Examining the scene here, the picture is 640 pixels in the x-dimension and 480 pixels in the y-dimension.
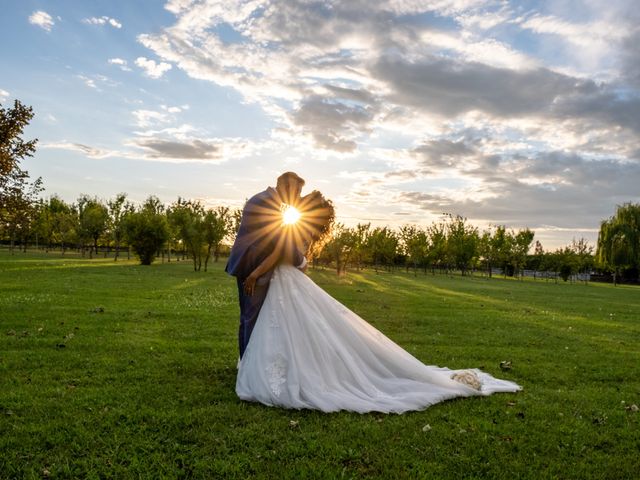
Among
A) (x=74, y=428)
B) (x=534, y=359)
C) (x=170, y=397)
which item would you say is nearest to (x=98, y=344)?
(x=170, y=397)

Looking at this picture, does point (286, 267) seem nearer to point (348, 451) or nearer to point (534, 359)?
point (348, 451)

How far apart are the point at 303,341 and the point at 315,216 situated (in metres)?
2.40

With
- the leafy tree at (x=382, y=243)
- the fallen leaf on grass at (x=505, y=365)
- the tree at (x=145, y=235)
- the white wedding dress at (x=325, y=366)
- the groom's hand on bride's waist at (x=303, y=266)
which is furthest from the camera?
the leafy tree at (x=382, y=243)

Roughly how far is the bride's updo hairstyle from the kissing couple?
0.06ft

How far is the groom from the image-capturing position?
26.0ft

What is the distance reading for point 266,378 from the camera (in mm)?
6676

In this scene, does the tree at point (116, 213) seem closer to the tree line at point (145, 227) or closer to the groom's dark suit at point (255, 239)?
the tree line at point (145, 227)

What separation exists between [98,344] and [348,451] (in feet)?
23.1

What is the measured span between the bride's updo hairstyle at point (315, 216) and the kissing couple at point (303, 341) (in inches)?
0.7

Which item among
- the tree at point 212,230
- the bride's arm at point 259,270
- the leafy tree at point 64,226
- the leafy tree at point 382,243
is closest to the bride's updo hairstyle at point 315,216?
the bride's arm at point 259,270

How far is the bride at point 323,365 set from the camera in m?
6.52

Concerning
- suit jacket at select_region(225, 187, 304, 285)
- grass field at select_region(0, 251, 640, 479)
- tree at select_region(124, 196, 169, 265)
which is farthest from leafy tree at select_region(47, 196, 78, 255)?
suit jacket at select_region(225, 187, 304, 285)

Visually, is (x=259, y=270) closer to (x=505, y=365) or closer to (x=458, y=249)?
(x=505, y=365)

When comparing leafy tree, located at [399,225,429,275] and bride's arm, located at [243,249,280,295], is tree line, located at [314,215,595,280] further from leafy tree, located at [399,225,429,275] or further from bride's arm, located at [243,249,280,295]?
bride's arm, located at [243,249,280,295]
